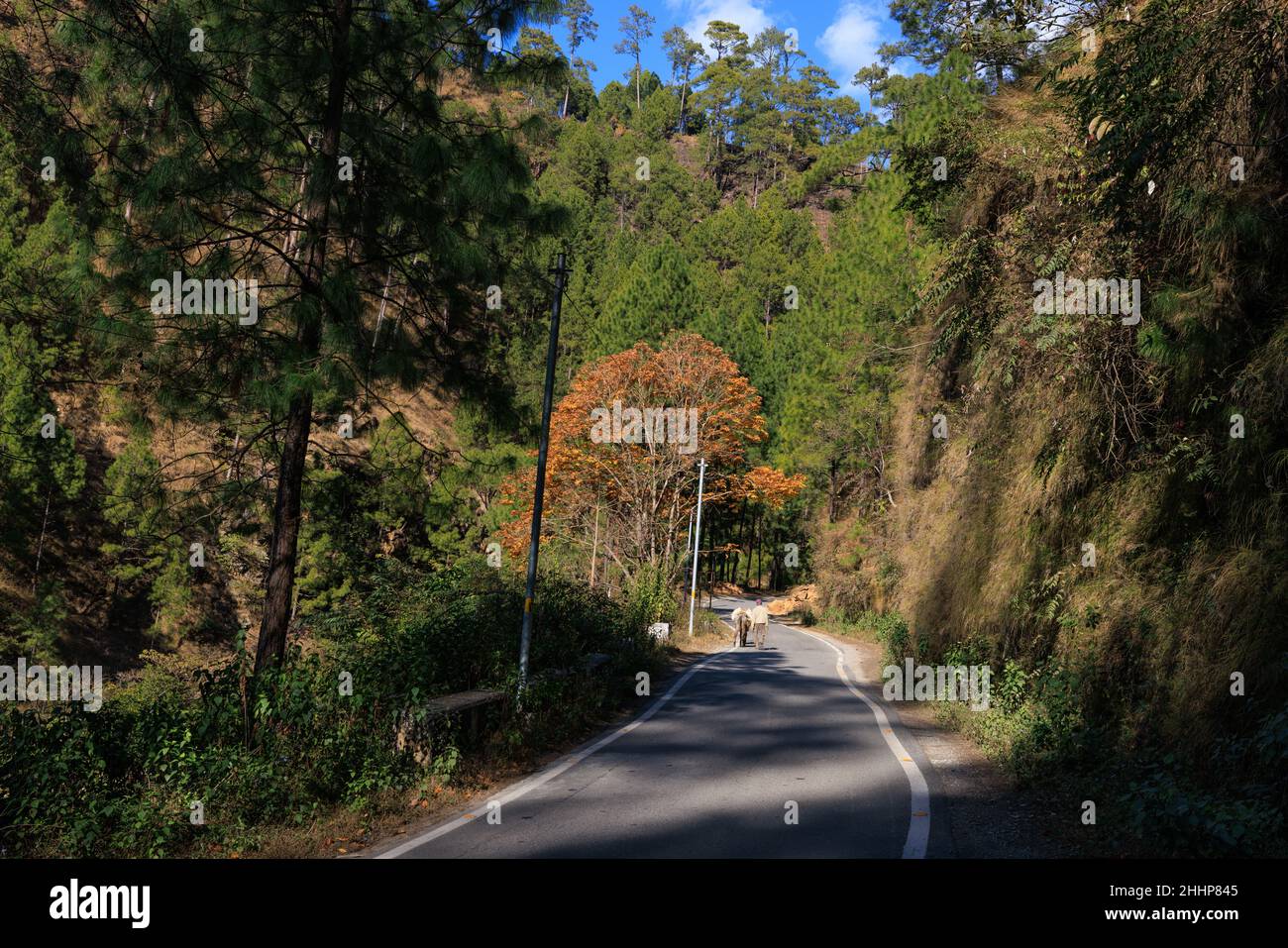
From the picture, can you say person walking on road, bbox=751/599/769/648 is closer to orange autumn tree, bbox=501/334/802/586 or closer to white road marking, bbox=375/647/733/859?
orange autumn tree, bbox=501/334/802/586

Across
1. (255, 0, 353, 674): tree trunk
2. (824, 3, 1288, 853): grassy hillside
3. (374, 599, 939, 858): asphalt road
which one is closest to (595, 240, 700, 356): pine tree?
(824, 3, 1288, 853): grassy hillside

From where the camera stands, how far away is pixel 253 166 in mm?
9062

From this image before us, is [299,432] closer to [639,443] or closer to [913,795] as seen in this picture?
[913,795]

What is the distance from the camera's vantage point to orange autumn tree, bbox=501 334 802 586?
36188 millimetres

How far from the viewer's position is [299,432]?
9258 millimetres

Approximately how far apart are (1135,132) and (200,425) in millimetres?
9885

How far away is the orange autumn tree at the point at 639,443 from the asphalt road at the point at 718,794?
2199 centimetres

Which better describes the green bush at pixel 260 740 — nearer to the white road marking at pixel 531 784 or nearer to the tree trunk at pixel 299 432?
the tree trunk at pixel 299 432

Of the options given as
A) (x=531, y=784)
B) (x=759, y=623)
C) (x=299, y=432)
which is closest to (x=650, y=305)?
(x=759, y=623)

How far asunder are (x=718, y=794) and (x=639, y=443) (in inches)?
1143

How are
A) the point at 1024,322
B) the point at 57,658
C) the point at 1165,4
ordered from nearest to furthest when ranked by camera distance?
the point at 1165,4, the point at 1024,322, the point at 57,658

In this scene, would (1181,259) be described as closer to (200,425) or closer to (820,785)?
(820,785)

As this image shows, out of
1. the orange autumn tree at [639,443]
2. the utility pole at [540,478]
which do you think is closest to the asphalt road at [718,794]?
the utility pole at [540,478]

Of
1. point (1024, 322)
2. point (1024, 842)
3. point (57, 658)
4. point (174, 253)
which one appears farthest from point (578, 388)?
point (1024, 842)
